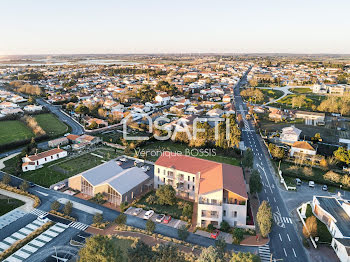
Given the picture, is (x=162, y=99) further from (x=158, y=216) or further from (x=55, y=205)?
(x=55, y=205)

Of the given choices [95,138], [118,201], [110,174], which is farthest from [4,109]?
[118,201]

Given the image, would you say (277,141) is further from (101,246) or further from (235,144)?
(101,246)

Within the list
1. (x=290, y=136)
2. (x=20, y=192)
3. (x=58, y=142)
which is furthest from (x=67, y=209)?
(x=290, y=136)

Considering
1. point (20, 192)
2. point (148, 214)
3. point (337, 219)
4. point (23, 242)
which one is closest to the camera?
point (23, 242)

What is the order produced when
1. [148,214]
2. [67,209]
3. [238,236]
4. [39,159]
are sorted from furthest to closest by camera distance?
[39,159]
[148,214]
[67,209]
[238,236]

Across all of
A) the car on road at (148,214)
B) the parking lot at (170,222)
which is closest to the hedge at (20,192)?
the parking lot at (170,222)
